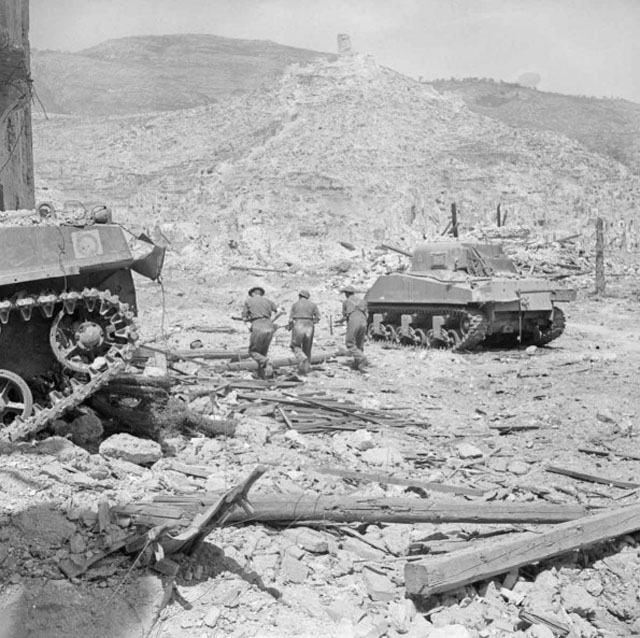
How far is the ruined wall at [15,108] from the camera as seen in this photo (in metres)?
6.14

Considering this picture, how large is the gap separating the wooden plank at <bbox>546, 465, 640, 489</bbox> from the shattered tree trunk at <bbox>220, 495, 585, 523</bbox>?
1173 millimetres

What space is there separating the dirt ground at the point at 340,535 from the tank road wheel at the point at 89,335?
90 centimetres

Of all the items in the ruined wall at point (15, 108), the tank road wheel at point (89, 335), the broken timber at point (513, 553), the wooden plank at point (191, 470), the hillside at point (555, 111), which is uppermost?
the hillside at point (555, 111)

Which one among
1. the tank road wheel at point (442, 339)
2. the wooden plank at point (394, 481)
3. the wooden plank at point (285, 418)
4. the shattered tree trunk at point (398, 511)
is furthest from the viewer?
the tank road wheel at point (442, 339)

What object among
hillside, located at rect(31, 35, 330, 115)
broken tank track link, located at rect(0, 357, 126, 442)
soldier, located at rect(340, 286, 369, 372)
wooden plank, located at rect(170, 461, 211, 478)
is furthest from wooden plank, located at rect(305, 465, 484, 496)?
hillside, located at rect(31, 35, 330, 115)

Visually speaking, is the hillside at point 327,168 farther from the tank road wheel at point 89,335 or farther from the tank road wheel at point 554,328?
the tank road wheel at point 89,335

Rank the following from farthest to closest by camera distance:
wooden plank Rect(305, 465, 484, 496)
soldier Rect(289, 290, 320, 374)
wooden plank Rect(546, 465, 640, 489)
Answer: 1. soldier Rect(289, 290, 320, 374)
2. wooden plank Rect(546, 465, 640, 489)
3. wooden plank Rect(305, 465, 484, 496)

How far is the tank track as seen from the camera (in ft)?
20.9

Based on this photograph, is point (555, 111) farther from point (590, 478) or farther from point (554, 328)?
point (590, 478)

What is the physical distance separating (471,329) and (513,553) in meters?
8.69

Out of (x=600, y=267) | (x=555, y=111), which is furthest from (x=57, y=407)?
(x=555, y=111)

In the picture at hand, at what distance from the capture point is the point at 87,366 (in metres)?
6.97

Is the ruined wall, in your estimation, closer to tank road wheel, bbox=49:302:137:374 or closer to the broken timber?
tank road wheel, bbox=49:302:137:374

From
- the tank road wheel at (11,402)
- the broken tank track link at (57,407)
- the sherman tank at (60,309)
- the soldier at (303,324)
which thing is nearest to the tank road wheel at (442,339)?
the soldier at (303,324)
